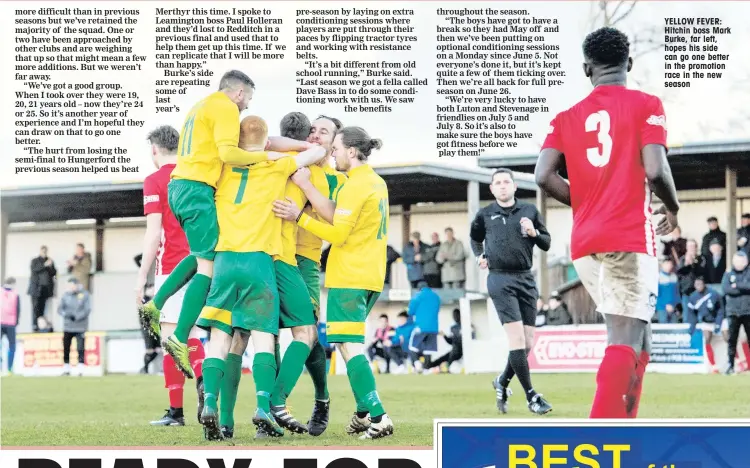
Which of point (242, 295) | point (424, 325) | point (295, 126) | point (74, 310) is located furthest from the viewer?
point (74, 310)

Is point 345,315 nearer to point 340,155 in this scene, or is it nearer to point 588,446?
point 340,155

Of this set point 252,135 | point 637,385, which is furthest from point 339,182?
point 637,385

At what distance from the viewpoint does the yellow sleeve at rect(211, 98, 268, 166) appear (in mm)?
6309

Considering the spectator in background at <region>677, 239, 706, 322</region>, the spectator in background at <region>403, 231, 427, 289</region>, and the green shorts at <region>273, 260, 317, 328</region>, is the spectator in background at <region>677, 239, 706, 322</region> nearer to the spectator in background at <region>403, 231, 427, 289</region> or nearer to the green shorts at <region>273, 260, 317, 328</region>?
the spectator in background at <region>403, 231, 427, 289</region>

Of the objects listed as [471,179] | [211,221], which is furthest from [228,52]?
[471,179]

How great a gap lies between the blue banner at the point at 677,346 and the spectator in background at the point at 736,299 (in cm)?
102

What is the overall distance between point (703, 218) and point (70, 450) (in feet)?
52.1

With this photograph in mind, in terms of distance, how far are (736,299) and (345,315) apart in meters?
8.82

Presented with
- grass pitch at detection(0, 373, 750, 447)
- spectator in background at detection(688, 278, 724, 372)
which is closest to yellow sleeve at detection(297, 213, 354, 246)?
grass pitch at detection(0, 373, 750, 447)

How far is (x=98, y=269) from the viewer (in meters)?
24.0

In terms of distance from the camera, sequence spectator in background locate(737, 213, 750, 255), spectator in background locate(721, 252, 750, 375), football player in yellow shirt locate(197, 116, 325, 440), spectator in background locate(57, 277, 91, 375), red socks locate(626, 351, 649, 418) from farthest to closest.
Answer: spectator in background locate(57, 277, 91, 375) < spectator in background locate(737, 213, 750, 255) < spectator in background locate(721, 252, 750, 375) < football player in yellow shirt locate(197, 116, 325, 440) < red socks locate(626, 351, 649, 418)

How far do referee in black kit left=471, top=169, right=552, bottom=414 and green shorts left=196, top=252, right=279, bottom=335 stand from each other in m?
2.53

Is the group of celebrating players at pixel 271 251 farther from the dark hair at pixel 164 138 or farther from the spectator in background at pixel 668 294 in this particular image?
the spectator in background at pixel 668 294

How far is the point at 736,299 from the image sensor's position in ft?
45.5
